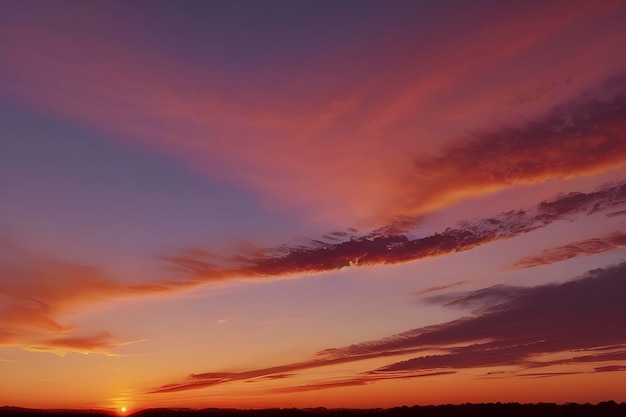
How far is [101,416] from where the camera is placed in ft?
452

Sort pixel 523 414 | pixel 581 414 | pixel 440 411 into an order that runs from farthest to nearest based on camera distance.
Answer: pixel 440 411 < pixel 523 414 < pixel 581 414

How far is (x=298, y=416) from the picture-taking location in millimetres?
99750

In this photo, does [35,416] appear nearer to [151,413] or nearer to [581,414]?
[151,413]

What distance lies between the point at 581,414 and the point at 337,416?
126ft

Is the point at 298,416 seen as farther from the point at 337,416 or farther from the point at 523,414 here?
the point at 523,414

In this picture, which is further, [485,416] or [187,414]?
[187,414]

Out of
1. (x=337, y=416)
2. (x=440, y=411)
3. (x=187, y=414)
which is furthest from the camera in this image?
(x=187, y=414)

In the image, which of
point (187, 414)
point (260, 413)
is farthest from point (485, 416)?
point (187, 414)

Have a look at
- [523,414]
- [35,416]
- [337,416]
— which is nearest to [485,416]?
[523,414]

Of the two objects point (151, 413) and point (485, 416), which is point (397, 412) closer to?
point (485, 416)

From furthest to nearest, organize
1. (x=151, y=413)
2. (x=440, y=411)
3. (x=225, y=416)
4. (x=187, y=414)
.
→ (x=151, y=413), (x=187, y=414), (x=225, y=416), (x=440, y=411)

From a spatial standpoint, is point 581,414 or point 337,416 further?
point 337,416

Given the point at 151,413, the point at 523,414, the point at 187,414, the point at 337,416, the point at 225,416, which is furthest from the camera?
the point at 151,413

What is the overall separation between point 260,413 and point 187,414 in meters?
15.4
